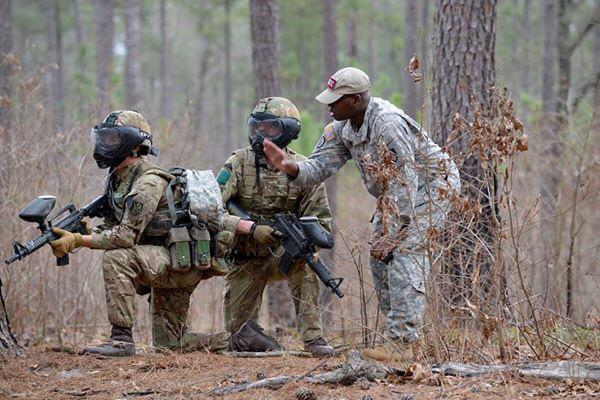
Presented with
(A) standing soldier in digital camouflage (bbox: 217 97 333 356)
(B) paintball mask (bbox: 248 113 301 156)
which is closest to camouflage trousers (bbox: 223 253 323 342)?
(A) standing soldier in digital camouflage (bbox: 217 97 333 356)

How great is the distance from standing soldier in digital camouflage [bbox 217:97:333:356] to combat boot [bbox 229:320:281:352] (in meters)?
0.28

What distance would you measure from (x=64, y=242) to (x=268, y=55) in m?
5.01

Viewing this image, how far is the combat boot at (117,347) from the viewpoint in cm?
588

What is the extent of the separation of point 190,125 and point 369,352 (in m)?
6.09

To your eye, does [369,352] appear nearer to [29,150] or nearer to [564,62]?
[29,150]

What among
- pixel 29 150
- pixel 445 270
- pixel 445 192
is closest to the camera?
pixel 445 192

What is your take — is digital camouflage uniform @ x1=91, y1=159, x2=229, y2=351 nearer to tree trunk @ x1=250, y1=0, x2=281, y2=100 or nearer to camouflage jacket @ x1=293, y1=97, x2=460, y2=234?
camouflage jacket @ x1=293, y1=97, x2=460, y2=234

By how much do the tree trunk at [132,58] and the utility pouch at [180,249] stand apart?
13.0 metres

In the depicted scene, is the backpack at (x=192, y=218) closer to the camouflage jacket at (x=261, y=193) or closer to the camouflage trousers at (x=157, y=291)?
the camouflage trousers at (x=157, y=291)

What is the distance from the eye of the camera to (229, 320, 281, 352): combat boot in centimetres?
638

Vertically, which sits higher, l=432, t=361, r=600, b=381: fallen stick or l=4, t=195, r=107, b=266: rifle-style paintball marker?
l=4, t=195, r=107, b=266: rifle-style paintball marker

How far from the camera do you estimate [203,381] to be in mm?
4996

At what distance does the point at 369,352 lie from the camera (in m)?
5.25

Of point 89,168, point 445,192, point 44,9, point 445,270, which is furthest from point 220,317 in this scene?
point 44,9
